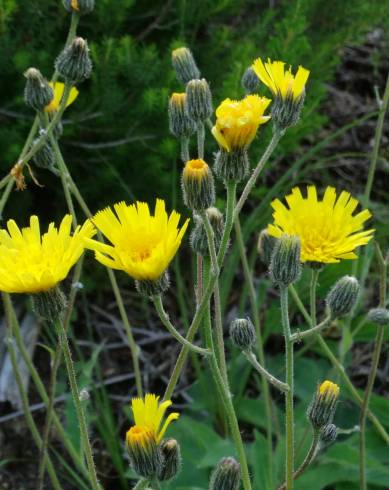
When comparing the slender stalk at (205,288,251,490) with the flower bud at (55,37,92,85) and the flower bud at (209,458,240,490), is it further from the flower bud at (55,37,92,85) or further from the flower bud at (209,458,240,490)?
the flower bud at (55,37,92,85)

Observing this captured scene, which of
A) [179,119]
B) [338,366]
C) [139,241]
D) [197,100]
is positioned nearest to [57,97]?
[179,119]

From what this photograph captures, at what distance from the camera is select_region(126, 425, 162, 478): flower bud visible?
1383 millimetres

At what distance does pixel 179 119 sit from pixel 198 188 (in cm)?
48

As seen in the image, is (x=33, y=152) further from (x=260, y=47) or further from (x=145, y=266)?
(x=260, y=47)

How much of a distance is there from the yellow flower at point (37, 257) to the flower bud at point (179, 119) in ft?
1.48

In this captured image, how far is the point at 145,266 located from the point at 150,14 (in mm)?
1874

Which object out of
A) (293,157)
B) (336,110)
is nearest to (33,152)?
(293,157)

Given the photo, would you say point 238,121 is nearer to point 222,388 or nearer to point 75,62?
point 222,388

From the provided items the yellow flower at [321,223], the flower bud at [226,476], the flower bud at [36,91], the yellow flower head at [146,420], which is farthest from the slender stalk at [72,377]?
the flower bud at [36,91]

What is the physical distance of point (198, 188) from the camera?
56.1 inches

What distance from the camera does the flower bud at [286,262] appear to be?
5.07 ft

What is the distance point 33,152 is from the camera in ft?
5.97

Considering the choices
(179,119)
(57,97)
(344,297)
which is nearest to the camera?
(344,297)

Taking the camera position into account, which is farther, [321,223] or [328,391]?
[321,223]
